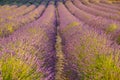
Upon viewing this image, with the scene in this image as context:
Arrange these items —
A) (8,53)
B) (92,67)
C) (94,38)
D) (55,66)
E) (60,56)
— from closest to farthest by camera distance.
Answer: (8,53)
(92,67)
(94,38)
(55,66)
(60,56)

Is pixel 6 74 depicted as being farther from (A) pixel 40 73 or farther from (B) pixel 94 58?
(B) pixel 94 58

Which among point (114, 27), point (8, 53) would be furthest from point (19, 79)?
point (114, 27)

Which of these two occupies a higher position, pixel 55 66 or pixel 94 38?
pixel 94 38

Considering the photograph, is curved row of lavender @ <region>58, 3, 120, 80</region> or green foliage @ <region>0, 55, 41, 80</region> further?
A: curved row of lavender @ <region>58, 3, 120, 80</region>

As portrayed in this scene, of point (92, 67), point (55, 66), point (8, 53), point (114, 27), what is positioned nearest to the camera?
point (8, 53)

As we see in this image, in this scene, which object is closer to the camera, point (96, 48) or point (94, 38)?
point (96, 48)

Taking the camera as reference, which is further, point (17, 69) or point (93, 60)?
point (93, 60)

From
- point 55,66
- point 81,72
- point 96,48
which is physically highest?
point 96,48

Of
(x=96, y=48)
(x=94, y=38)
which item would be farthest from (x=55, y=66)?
(x=96, y=48)

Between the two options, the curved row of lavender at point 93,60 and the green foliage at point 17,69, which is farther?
the curved row of lavender at point 93,60

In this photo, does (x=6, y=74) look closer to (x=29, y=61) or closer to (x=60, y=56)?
(x=29, y=61)
